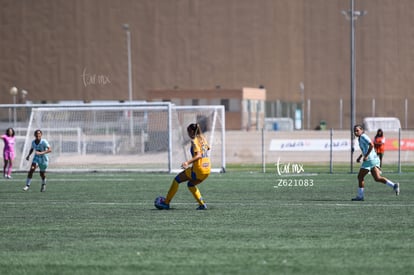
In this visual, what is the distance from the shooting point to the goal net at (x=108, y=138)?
1492 inches

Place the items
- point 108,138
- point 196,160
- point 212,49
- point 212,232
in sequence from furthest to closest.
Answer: point 212,49
point 108,138
point 196,160
point 212,232

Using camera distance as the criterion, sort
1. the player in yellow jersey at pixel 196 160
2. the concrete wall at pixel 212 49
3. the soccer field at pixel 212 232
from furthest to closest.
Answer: the concrete wall at pixel 212 49 < the player in yellow jersey at pixel 196 160 < the soccer field at pixel 212 232

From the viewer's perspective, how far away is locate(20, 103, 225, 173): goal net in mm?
37906

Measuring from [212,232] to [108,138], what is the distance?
27.0 m

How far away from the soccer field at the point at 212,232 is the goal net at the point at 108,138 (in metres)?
13.1

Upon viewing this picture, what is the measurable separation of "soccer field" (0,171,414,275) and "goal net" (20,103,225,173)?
1306 cm

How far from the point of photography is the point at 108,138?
1608 inches

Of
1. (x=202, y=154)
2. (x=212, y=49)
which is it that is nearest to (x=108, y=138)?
(x=202, y=154)

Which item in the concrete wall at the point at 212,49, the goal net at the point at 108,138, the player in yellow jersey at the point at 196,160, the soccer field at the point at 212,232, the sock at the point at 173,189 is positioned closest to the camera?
the soccer field at the point at 212,232

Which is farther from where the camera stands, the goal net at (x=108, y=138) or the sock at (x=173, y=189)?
the goal net at (x=108, y=138)

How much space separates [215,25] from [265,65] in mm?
4447

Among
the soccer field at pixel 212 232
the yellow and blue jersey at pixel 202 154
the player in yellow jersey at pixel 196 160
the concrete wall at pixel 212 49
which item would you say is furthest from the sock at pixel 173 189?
the concrete wall at pixel 212 49

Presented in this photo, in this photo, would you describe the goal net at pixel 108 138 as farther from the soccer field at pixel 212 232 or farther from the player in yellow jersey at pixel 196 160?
the player in yellow jersey at pixel 196 160

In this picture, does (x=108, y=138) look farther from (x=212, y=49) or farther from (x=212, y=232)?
(x=212, y=232)
